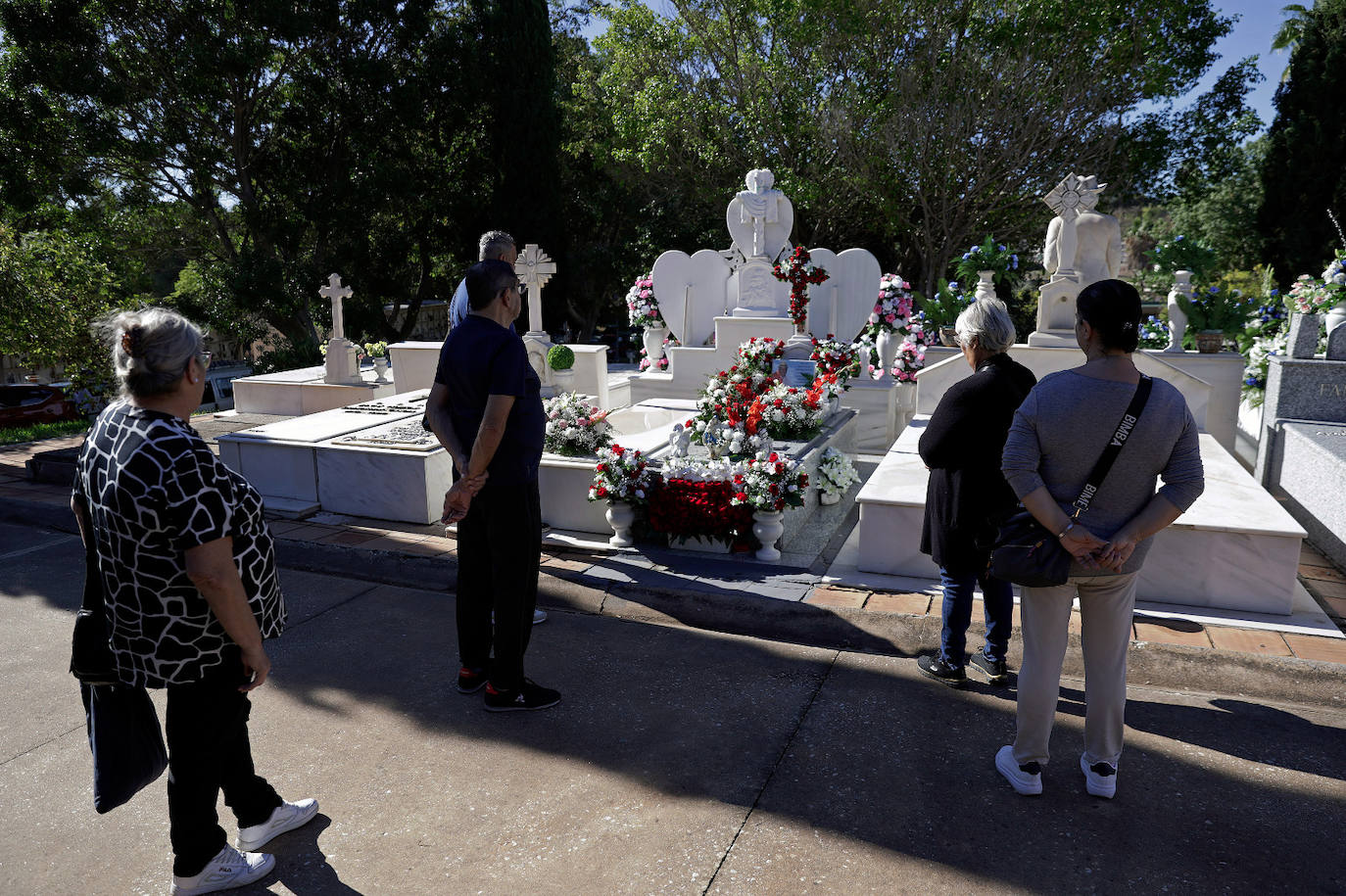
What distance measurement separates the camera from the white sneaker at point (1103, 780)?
283cm

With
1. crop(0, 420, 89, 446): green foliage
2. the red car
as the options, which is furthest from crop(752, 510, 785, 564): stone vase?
the red car

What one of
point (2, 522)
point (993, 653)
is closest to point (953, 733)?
point (993, 653)

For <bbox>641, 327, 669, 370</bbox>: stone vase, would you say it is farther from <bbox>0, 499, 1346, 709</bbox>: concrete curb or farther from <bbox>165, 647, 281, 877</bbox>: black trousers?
<bbox>165, 647, 281, 877</bbox>: black trousers

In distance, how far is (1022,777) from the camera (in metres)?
2.86

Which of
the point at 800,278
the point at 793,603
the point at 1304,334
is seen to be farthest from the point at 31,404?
the point at 1304,334

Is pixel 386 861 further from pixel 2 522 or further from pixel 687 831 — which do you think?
pixel 2 522

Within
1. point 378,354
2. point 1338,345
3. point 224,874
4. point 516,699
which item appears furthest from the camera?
point 378,354

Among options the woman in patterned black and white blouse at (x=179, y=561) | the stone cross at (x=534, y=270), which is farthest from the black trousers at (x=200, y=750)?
the stone cross at (x=534, y=270)

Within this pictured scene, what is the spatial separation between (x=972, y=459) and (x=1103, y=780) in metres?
1.17

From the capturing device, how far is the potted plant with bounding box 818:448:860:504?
21.6 feet

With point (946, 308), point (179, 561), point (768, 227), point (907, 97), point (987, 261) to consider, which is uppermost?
point (907, 97)

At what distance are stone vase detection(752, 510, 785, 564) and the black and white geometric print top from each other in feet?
11.1

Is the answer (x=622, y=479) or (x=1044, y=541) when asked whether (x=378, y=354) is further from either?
(x=1044, y=541)

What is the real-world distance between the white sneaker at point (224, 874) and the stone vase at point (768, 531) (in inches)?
130
